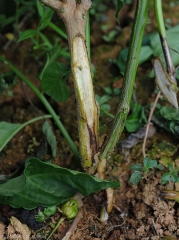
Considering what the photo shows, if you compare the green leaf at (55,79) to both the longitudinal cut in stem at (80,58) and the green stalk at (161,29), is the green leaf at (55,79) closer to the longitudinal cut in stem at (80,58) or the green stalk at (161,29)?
the longitudinal cut in stem at (80,58)

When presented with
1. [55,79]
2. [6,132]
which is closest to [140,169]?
[55,79]

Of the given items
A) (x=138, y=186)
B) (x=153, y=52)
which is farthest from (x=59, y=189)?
(x=153, y=52)

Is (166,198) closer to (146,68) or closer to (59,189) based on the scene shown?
(59,189)

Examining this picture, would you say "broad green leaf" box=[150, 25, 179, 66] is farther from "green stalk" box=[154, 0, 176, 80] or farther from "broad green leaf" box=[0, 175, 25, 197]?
"broad green leaf" box=[0, 175, 25, 197]

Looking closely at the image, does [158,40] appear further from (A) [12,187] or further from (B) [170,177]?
(A) [12,187]

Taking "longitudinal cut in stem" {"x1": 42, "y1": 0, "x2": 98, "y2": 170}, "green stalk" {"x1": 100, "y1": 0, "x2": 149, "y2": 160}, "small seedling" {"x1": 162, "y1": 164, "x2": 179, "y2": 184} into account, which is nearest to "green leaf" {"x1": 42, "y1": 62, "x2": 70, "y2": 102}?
"longitudinal cut in stem" {"x1": 42, "y1": 0, "x2": 98, "y2": 170}

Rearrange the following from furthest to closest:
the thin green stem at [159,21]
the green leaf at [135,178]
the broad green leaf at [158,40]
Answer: the broad green leaf at [158,40] → the green leaf at [135,178] → the thin green stem at [159,21]

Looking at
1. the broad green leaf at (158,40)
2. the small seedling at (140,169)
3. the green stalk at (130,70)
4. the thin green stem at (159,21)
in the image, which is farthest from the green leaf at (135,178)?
the broad green leaf at (158,40)
